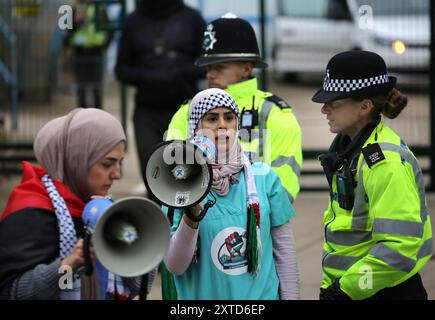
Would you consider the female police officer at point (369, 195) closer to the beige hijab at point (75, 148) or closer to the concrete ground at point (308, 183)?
the beige hijab at point (75, 148)

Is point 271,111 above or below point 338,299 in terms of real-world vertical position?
above

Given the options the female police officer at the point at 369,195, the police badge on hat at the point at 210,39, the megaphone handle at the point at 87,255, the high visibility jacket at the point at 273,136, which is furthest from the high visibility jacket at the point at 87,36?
the megaphone handle at the point at 87,255

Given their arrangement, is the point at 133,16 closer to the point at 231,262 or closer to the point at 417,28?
the point at 417,28

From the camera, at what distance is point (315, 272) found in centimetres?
782

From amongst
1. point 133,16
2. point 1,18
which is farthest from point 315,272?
point 1,18

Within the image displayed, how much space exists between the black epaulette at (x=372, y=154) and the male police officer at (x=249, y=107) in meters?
1.24

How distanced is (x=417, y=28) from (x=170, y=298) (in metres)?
6.12

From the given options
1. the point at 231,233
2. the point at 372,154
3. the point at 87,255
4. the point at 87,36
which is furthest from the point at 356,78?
the point at 87,36

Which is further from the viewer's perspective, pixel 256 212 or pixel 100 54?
pixel 100 54

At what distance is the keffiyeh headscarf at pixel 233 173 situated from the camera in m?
4.47

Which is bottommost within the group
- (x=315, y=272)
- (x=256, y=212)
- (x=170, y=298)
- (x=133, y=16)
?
(x=315, y=272)

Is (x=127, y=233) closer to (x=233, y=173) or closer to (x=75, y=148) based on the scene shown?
(x=75, y=148)

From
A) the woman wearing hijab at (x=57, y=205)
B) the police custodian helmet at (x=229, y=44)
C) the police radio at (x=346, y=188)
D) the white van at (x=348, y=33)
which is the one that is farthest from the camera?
the white van at (x=348, y=33)

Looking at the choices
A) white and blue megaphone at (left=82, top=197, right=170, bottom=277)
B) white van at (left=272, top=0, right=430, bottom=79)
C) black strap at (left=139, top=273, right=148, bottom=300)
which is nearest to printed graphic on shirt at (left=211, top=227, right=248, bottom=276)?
black strap at (left=139, top=273, right=148, bottom=300)
